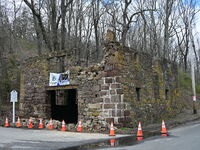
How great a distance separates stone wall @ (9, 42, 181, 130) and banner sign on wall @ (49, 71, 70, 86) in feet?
1.01

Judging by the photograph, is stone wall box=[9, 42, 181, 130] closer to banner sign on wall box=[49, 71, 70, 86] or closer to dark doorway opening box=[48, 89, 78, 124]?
banner sign on wall box=[49, 71, 70, 86]

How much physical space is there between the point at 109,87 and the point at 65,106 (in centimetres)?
662

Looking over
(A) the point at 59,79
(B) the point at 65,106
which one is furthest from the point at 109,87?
(B) the point at 65,106

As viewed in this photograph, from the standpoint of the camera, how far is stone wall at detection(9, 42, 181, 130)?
48.7ft

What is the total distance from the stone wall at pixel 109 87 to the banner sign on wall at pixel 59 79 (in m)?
0.31

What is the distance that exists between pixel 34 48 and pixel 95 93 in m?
27.1

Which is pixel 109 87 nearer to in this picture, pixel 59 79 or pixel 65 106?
pixel 59 79

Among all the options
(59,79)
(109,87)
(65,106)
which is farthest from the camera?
(65,106)

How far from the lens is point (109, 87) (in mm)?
14977

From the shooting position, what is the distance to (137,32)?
38.7 metres

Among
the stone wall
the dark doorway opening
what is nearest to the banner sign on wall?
the stone wall

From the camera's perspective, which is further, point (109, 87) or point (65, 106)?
point (65, 106)

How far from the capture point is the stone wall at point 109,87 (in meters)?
14.9

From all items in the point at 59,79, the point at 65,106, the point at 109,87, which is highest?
the point at 59,79
